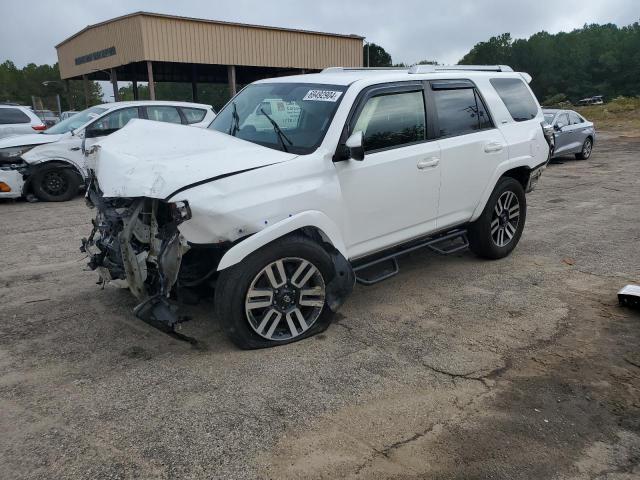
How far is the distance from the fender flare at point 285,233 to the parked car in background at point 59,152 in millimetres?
5919

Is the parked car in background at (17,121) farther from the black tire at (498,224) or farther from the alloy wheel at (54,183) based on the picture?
the black tire at (498,224)

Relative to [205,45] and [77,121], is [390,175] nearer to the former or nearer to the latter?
[77,121]

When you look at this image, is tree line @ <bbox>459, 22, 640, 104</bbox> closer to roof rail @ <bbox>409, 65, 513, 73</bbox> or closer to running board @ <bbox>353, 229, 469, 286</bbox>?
roof rail @ <bbox>409, 65, 513, 73</bbox>

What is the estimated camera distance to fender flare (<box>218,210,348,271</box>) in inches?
133

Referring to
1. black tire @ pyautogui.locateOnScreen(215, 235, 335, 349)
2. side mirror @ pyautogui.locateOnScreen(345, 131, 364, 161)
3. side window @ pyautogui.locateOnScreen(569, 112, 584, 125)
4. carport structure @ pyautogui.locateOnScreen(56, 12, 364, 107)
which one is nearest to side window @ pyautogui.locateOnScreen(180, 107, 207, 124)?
side mirror @ pyautogui.locateOnScreen(345, 131, 364, 161)

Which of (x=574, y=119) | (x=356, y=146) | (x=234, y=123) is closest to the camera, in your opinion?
(x=356, y=146)

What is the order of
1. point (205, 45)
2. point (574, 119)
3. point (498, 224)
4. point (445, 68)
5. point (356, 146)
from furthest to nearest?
point (205, 45) → point (574, 119) → point (498, 224) → point (445, 68) → point (356, 146)

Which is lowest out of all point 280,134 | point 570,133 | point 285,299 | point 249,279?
point 285,299

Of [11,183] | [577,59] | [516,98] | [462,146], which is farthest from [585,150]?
[577,59]

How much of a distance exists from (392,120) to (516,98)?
2.18 meters

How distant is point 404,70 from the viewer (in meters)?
4.97

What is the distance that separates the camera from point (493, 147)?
530 cm

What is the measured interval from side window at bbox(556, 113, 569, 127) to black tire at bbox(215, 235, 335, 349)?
39.9ft

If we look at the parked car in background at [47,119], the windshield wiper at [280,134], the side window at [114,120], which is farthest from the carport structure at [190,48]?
the windshield wiper at [280,134]
